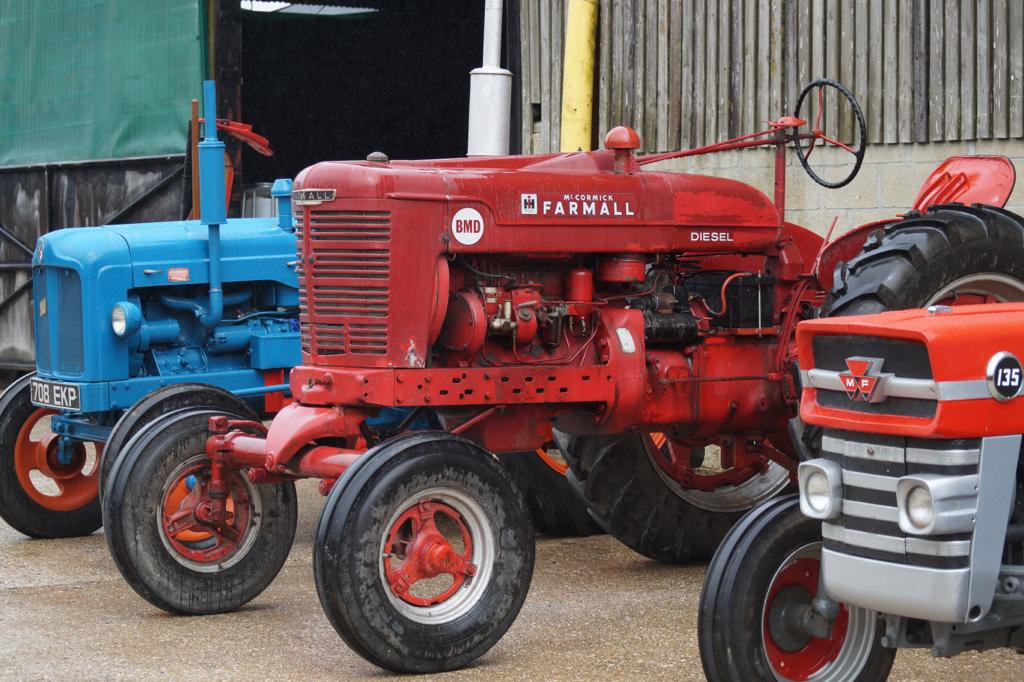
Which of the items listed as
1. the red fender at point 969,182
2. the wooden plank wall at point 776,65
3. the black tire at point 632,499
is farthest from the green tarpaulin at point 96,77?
the red fender at point 969,182

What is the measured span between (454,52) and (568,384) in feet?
44.9

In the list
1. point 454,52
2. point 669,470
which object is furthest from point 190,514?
point 454,52

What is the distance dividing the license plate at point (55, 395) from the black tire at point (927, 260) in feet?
12.0

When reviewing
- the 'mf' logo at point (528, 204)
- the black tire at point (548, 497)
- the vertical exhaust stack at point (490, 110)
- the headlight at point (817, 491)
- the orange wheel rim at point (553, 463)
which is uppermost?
the vertical exhaust stack at point (490, 110)

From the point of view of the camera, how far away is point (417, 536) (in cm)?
529

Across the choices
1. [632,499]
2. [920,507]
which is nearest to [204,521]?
[632,499]

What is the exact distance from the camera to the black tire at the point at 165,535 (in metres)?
6.09

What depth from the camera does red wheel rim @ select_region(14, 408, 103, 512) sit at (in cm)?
805

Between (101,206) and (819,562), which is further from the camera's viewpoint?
(101,206)

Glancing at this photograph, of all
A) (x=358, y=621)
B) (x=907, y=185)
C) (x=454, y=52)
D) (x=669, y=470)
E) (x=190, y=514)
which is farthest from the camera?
(x=454, y=52)

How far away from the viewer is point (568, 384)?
592 cm

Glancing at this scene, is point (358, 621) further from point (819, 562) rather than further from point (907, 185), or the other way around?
point (907, 185)

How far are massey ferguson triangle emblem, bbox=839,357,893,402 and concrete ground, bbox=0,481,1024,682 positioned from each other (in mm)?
1473

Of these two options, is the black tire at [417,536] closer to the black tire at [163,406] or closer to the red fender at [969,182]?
the black tire at [163,406]
